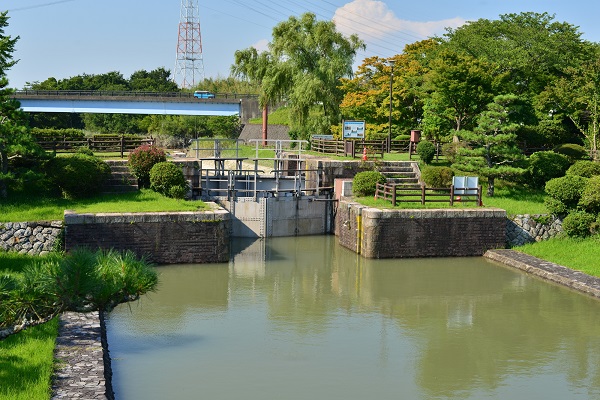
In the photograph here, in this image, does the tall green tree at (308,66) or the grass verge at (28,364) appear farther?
the tall green tree at (308,66)

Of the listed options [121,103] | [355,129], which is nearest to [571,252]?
[355,129]

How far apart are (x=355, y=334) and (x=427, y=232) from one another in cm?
846

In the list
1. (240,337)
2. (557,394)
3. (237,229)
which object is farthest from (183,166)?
(557,394)

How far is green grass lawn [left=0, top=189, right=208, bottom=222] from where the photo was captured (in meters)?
22.0

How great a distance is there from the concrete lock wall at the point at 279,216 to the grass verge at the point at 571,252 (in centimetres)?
726

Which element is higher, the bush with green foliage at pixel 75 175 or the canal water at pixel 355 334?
the bush with green foliage at pixel 75 175

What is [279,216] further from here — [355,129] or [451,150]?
[451,150]

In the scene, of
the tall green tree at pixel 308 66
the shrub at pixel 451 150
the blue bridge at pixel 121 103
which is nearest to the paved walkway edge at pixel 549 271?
the shrub at pixel 451 150

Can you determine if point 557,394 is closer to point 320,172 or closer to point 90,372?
point 90,372

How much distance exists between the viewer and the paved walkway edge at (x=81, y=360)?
435 inches

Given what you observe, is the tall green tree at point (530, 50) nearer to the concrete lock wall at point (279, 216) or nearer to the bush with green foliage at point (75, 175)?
the concrete lock wall at point (279, 216)

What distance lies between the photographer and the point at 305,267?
23328 millimetres

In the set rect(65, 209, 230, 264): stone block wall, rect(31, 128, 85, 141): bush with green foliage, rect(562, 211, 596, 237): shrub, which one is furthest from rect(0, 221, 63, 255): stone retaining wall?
rect(562, 211, 596, 237): shrub

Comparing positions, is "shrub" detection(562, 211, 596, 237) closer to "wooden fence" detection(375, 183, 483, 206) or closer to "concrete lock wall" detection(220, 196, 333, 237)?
"wooden fence" detection(375, 183, 483, 206)
